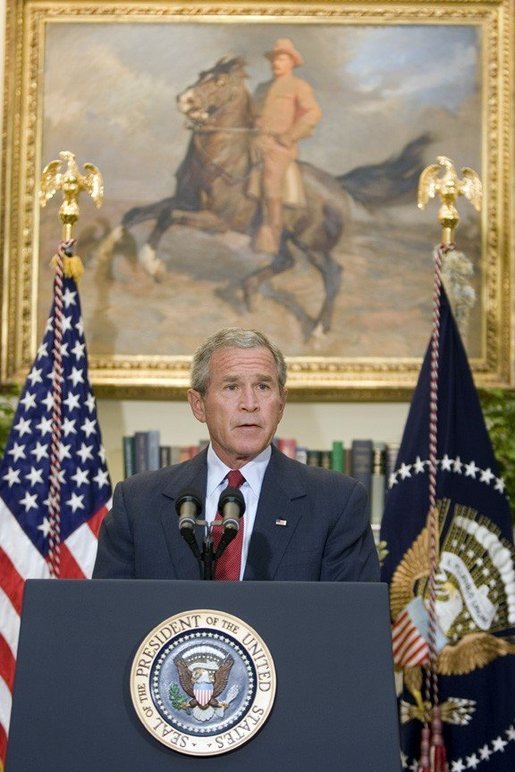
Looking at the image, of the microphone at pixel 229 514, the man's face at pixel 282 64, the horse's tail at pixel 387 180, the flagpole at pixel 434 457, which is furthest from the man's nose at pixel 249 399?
the man's face at pixel 282 64

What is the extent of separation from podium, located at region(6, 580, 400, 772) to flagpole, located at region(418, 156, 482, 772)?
102 inches

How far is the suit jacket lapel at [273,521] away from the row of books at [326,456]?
2692 mm

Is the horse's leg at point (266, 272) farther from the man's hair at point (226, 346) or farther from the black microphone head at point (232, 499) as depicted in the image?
the black microphone head at point (232, 499)

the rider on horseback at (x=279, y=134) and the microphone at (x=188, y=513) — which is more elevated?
the rider on horseback at (x=279, y=134)

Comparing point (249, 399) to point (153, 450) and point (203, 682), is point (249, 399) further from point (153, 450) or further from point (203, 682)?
point (153, 450)

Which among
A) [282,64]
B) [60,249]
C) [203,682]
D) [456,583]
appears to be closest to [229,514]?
[203,682]

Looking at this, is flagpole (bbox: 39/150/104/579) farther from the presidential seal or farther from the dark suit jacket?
the presidential seal

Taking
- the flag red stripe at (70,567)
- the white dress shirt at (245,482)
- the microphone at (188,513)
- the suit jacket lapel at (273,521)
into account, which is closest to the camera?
the microphone at (188,513)

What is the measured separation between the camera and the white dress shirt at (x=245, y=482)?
3.04 meters

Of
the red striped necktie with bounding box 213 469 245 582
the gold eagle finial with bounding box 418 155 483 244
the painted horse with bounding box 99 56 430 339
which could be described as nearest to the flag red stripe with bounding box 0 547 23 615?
the painted horse with bounding box 99 56 430 339

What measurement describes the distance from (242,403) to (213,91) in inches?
141

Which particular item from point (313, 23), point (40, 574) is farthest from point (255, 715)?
point (313, 23)

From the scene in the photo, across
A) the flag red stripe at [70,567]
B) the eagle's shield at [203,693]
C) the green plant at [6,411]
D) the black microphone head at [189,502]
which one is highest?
the green plant at [6,411]

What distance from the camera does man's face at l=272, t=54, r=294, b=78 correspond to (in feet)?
20.5
